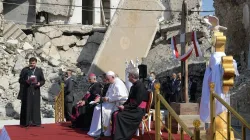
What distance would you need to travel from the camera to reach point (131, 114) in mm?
7164

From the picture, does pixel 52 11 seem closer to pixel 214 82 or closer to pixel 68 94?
pixel 68 94

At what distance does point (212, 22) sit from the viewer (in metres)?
7.01

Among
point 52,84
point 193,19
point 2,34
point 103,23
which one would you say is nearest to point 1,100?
point 52,84

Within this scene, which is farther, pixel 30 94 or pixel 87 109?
pixel 30 94

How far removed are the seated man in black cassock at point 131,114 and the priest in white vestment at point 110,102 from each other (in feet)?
1.62

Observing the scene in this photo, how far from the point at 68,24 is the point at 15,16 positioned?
4080 millimetres

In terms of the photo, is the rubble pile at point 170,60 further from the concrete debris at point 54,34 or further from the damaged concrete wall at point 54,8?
the damaged concrete wall at point 54,8

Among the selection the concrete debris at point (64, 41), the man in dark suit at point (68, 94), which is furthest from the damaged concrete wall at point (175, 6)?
the man in dark suit at point (68, 94)

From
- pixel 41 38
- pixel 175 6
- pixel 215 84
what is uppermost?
pixel 175 6

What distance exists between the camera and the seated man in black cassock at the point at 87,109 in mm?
9086

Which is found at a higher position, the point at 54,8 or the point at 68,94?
the point at 54,8

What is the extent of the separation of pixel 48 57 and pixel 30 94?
12591 mm

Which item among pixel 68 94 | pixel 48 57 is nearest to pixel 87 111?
pixel 68 94

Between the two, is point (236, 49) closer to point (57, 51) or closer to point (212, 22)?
point (57, 51)
